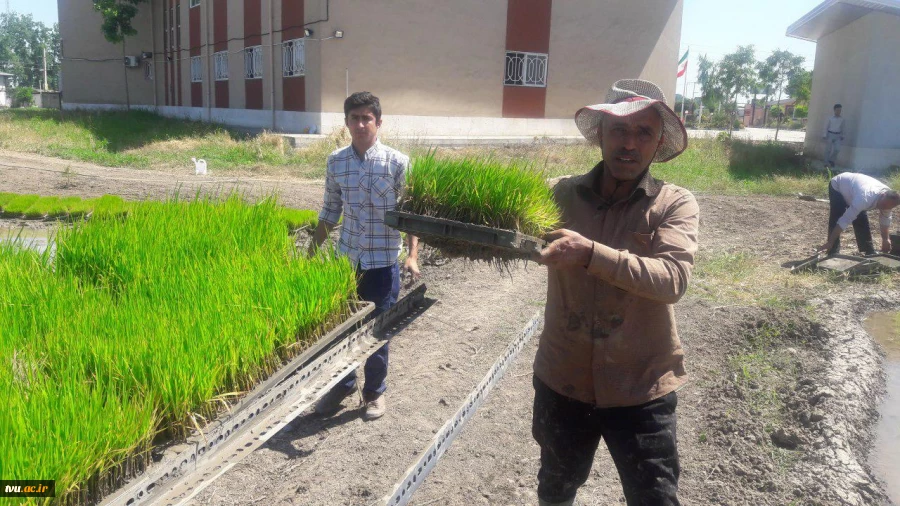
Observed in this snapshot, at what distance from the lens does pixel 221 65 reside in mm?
23578

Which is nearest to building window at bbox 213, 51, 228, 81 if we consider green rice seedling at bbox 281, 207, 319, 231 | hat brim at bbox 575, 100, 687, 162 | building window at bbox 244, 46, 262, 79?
building window at bbox 244, 46, 262, 79

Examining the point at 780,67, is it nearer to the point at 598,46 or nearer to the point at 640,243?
the point at 598,46

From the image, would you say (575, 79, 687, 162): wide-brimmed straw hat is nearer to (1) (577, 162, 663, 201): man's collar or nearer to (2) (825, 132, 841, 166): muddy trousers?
(1) (577, 162, 663, 201): man's collar

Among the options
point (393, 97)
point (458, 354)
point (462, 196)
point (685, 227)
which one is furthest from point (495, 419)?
point (393, 97)

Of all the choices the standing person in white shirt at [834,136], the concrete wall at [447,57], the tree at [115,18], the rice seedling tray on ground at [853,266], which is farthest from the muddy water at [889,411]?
the tree at [115,18]

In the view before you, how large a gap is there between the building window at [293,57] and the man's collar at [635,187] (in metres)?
16.8

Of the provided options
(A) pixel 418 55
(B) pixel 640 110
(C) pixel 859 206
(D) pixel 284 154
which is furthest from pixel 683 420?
(A) pixel 418 55

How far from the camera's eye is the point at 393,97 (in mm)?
18312

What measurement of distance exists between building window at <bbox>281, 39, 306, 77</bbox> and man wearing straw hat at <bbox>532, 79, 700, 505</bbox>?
55.6 feet

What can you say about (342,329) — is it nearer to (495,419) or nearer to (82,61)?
(495,419)

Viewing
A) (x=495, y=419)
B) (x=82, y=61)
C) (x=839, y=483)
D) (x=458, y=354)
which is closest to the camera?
(x=839, y=483)

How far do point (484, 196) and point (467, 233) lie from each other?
0.68 ft

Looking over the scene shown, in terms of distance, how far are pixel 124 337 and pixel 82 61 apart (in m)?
36.0

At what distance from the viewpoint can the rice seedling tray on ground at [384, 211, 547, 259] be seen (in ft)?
7.30
